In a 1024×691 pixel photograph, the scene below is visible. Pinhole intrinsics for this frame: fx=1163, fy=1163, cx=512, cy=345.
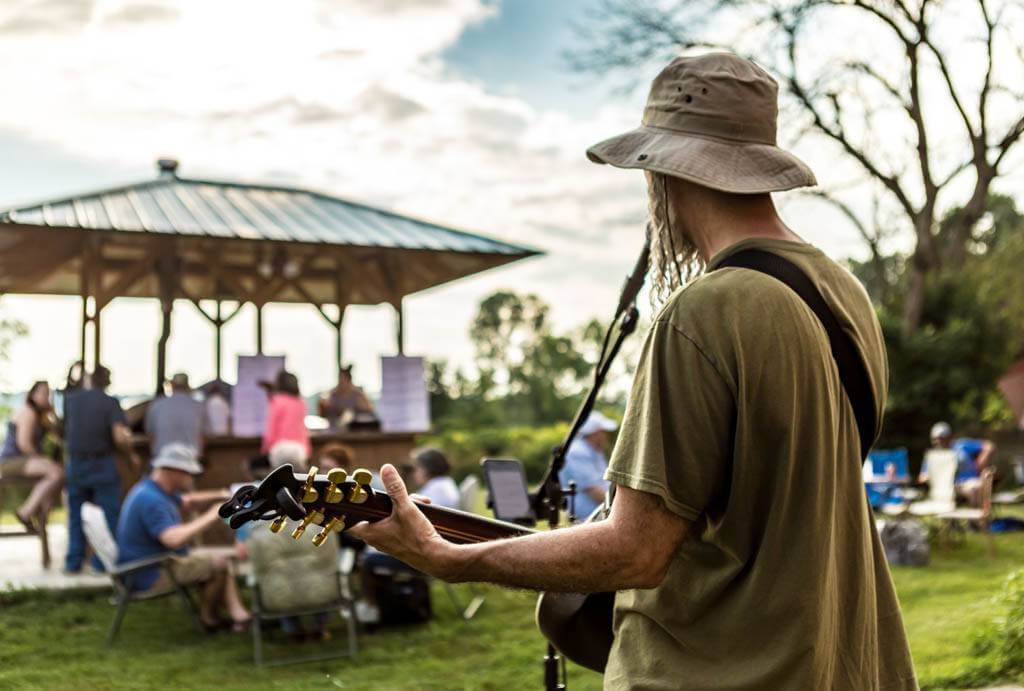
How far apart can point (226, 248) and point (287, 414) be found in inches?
149

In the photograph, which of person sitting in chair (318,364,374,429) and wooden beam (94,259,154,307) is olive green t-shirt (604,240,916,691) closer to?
person sitting in chair (318,364,374,429)

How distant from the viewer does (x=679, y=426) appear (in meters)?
1.73

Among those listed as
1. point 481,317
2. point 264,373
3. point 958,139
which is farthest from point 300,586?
point 481,317

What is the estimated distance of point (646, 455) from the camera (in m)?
1.73

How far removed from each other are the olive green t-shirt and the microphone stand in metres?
0.79

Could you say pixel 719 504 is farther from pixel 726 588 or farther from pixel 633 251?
pixel 633 251

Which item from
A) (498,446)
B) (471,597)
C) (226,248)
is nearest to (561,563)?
(471,597)

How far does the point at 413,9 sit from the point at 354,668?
11.1m

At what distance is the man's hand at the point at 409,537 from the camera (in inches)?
71.7

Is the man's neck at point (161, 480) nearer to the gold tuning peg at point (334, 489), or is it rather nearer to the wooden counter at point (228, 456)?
the wooden counter at point (228, 456)

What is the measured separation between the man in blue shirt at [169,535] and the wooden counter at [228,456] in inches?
122

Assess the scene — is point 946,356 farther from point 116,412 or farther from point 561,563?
point 561,563

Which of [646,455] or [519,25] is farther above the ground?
[519,25]

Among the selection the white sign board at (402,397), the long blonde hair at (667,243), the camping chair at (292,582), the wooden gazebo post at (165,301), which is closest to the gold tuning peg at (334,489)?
the long blonde hair at (667,243)
